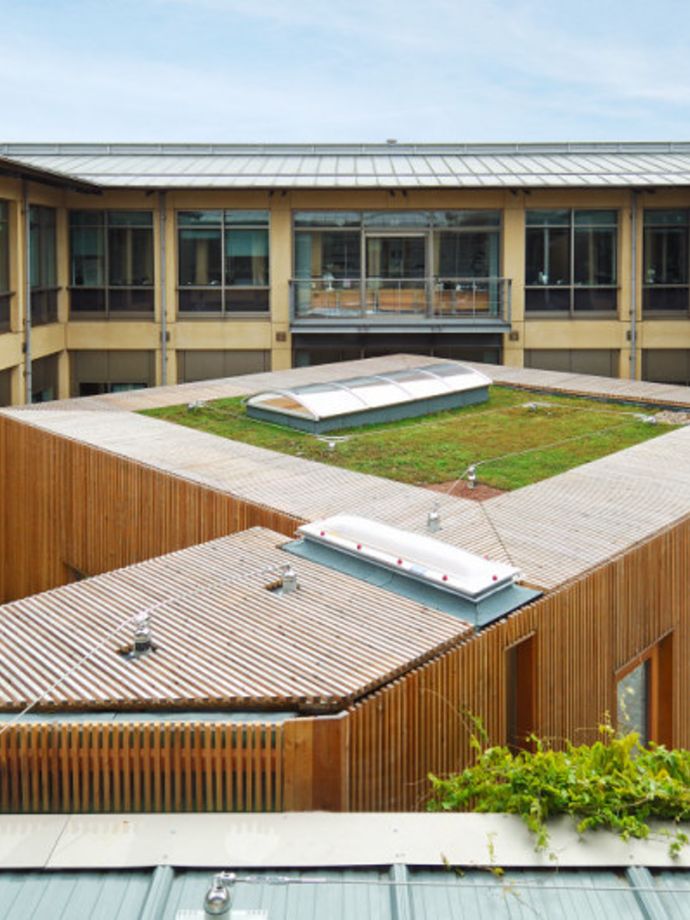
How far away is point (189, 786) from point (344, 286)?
22361 millimetres

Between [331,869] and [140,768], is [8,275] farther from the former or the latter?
[331,869]

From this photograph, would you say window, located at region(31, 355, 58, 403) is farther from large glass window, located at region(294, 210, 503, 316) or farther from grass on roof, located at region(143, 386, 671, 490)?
grass on roof, located at region(143, 386, 671, 490)

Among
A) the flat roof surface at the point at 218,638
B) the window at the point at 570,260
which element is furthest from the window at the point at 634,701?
the window at the point at 570,260

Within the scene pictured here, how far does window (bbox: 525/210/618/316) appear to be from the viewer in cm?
2719

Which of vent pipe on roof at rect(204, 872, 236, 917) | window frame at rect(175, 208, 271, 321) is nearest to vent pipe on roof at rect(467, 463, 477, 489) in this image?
vent pipe on roof at rect(204, 872, 236, 917)

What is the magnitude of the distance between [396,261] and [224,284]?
457 centimetres

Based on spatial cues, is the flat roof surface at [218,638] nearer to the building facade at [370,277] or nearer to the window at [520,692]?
the window at [520,692]

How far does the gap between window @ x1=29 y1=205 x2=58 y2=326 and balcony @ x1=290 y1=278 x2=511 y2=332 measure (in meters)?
6.00

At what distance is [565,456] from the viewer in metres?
13.3

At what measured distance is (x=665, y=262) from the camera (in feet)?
89.6

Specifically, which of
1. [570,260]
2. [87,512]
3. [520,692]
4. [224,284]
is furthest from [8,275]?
[520,692]

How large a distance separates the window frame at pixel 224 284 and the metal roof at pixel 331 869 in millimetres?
22571

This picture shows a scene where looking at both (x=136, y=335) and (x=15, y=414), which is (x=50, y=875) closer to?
(x=15, y=414)

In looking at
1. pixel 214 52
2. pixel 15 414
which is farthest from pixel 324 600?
pixel 214 52
